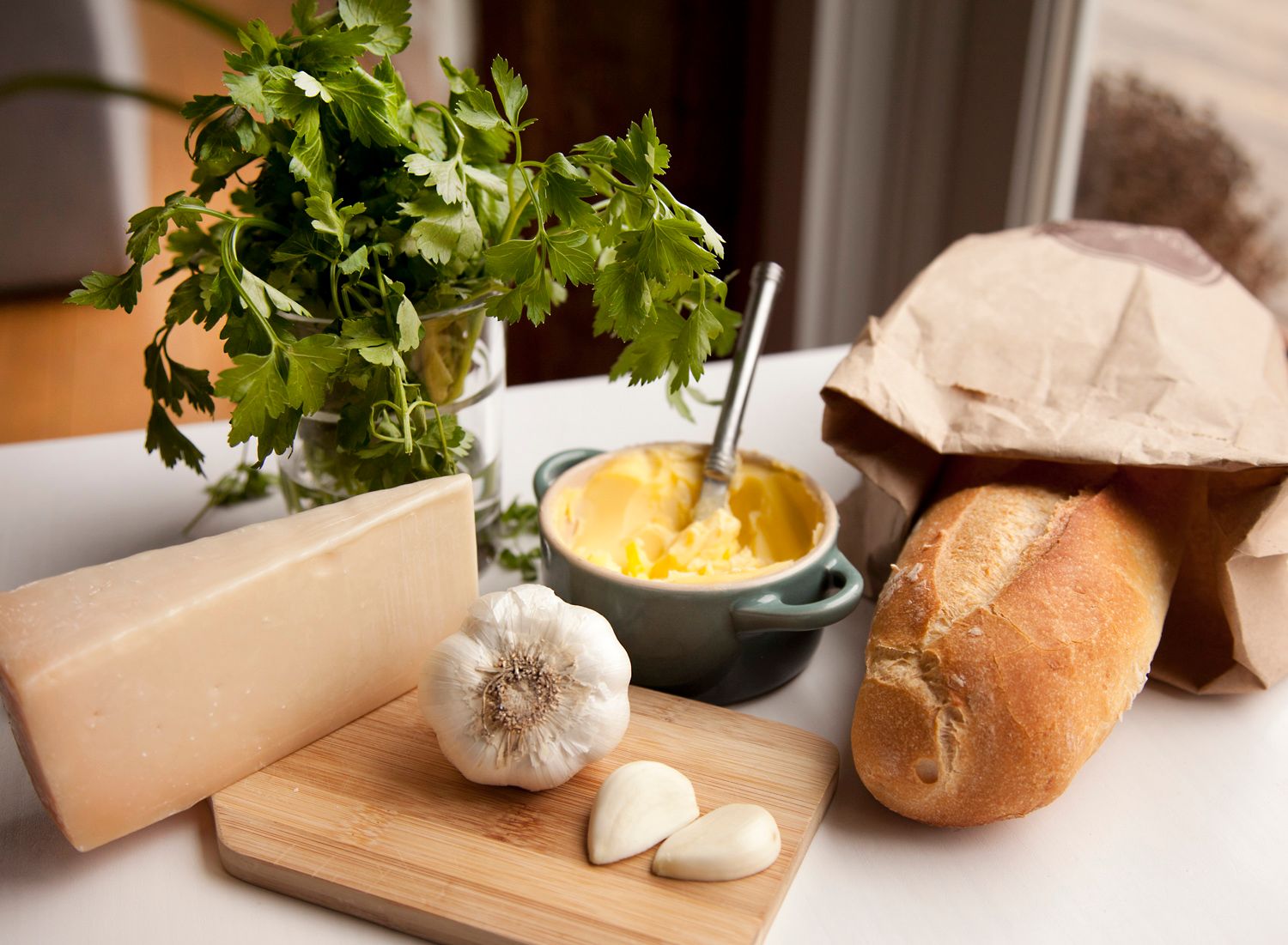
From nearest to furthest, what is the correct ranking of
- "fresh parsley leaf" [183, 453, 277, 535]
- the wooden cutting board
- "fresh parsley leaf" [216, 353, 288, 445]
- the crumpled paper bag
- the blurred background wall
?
the wooden cutting board < "fresh parsley leaf" [216, 353, 288, 445] < the crumpled paper bag < "fresh parsley leaf" [183, 453, 277, 535] < the blurred background wall

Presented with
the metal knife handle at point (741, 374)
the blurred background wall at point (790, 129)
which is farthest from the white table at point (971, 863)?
the blurred background wall at point (790, 129)

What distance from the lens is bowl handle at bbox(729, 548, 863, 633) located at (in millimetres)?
772

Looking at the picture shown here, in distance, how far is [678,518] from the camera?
0.92 metres

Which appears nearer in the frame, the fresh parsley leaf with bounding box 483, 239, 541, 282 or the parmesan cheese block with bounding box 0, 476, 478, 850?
the parmesan cheese block with bounding box 0, 476, 478, 850

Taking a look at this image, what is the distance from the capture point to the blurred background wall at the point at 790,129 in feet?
5.87

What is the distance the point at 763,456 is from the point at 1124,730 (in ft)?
1.11

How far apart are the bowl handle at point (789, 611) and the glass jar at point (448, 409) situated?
0.26 meters

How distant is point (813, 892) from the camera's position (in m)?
0.68

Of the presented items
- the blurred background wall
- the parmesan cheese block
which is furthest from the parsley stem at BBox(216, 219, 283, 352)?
the blurred background wall

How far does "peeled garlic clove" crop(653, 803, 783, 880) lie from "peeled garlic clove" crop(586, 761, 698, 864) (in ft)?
0.04

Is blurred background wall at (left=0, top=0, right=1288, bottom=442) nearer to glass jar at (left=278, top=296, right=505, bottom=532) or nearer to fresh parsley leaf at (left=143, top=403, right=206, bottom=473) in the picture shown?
glass jar at (left=278, top=296, right=505, bottom=532)

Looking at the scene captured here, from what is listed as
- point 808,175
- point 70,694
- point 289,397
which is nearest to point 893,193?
point 808,175

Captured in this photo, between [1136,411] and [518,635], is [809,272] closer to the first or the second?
[1136,411]

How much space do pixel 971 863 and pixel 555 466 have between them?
18.1 inches
